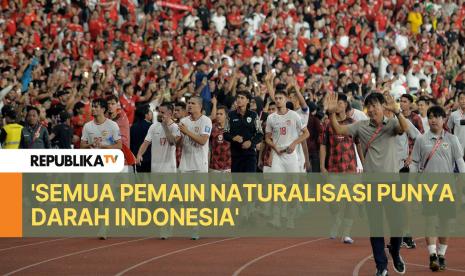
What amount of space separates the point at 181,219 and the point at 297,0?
15685 millimetres

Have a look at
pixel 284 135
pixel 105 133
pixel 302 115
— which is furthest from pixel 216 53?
pixel 105 133

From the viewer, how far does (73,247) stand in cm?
1409

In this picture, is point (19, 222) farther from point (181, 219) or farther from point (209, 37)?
point (209, 37)

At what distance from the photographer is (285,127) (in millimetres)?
15703

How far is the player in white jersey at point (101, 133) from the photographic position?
14914 millimetres

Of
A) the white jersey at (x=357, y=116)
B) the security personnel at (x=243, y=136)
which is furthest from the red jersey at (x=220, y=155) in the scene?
the white jersey at (x=357, y=116)

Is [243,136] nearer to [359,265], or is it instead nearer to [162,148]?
[162,148]

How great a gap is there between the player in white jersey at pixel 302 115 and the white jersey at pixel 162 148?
1880 mm

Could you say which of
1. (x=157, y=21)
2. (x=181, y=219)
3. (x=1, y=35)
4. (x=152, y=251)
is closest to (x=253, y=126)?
(x=181, y=219)

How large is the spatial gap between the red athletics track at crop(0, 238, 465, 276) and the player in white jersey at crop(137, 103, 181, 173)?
1.04 meters

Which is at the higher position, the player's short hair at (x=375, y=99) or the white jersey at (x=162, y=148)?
the player's short hair at (x=375, y=99)

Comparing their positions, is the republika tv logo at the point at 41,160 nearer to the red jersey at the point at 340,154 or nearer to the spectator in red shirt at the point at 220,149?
the spectator in red shirt at the point at 220,149

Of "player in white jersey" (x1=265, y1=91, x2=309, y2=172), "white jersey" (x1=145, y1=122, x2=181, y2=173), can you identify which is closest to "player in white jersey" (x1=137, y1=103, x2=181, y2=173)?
"white jersey" (x1=145, y1=122, x2=181, y2=173)

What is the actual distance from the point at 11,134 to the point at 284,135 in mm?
4686
